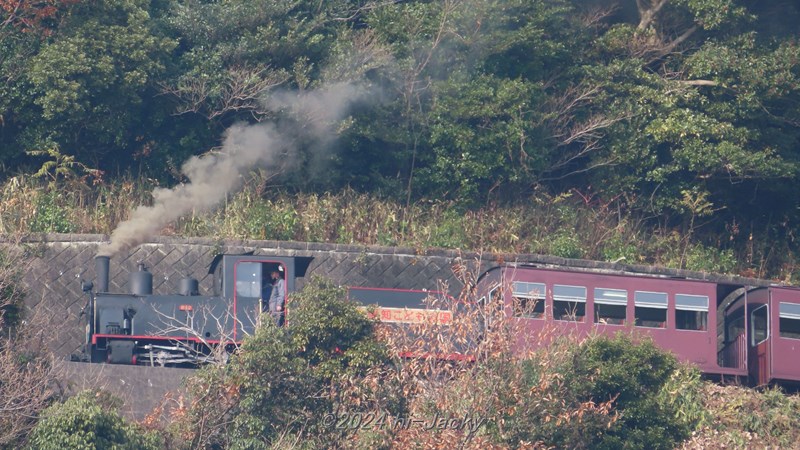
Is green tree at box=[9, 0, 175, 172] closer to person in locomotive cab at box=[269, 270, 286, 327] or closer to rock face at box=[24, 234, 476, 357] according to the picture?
rock face at box=[24, 234, 476, 357]

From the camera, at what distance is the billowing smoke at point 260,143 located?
1040 inches

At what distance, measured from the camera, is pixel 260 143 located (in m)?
26.9

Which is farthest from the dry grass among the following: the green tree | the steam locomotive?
the steam locomotive

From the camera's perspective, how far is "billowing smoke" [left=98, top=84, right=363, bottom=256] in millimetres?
26422

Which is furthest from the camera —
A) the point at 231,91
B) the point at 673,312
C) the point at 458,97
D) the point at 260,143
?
the point at 458,97

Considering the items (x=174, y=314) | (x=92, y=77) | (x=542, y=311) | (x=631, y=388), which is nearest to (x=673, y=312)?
(x=542, y=311)

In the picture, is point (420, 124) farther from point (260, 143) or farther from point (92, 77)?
point (92, 77)

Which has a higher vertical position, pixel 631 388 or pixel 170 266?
pixel 170 266

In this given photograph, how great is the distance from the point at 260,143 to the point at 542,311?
8637 mm

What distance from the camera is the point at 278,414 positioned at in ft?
58.9

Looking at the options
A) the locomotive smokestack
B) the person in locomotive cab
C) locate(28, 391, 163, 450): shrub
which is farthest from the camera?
the locomotive smokestack

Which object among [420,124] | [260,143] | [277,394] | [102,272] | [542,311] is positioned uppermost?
[420,124]

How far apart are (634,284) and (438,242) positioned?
18.9ft

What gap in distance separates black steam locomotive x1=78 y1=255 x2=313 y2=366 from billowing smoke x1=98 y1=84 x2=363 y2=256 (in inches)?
177
